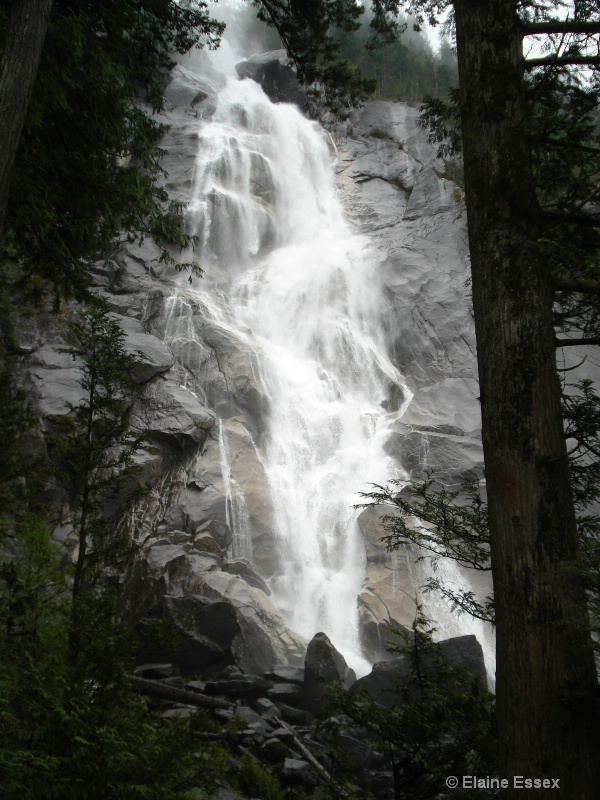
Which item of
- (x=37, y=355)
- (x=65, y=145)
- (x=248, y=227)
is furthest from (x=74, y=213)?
(x=248, y=227)

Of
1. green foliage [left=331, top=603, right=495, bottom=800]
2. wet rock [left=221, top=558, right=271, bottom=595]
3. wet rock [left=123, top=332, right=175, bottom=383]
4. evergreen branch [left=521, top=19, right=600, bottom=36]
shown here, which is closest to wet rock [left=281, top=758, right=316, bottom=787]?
green foliage [left=331, top=603, right=495, bottom=800]

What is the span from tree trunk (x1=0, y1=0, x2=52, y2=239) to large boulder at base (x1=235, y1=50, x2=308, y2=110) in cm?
4045

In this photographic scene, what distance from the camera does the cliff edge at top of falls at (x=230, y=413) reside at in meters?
13.7

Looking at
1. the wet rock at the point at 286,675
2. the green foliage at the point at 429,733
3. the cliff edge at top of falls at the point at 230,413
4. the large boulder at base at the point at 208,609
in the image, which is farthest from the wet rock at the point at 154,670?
the green foliage at the point at 429,733

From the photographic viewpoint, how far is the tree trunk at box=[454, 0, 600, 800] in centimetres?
293

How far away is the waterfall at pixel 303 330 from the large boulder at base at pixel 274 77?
159 centimetres

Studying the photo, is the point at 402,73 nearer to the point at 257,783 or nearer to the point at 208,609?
the point at 208,609

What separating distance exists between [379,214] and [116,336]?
2899 centimetres

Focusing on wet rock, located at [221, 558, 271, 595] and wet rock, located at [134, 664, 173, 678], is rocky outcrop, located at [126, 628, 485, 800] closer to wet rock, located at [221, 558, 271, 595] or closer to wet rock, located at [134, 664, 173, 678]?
wet rock, located at [134, 664, 173, 678]

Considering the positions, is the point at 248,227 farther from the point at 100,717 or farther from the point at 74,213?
the point at 100,717

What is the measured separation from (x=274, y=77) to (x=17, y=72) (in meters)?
44.7

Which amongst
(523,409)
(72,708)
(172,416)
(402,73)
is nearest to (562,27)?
(523,409)

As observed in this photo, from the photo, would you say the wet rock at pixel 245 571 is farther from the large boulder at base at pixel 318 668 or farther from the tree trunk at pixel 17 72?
the tree trunk at pixel 17 72

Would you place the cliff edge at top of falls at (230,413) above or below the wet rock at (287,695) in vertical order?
above
